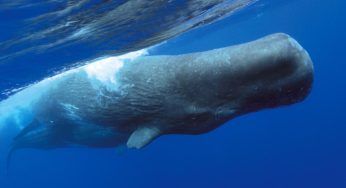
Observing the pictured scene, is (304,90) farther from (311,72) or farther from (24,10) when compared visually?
(24,10)

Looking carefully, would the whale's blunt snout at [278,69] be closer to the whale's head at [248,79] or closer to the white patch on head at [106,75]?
the whale's head at [248,79]

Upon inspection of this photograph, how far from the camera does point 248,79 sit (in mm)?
5156

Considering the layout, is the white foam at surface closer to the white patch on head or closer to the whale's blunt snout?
the white patch on head

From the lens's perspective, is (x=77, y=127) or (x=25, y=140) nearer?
(x=77, y=127)

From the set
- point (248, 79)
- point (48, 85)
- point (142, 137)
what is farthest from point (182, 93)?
point (48, 85)

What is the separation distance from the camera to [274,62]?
4867mm

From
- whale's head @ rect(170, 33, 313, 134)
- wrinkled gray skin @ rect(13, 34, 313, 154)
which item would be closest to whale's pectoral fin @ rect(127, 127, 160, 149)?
wrinkled gray skin @ rect(13, 34, 313, 154)

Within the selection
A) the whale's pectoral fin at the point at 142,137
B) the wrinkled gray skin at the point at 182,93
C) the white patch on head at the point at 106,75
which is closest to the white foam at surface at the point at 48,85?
the white patch on head at the point at 106,75

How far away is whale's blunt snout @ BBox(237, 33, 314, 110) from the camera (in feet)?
15.8

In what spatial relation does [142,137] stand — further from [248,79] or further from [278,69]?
[278,69]

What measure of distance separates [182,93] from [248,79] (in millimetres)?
1339

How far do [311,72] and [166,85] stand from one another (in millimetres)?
2440

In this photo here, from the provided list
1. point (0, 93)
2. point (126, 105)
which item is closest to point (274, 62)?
point (126, 105)

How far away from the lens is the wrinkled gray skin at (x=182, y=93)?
4.98 metres
